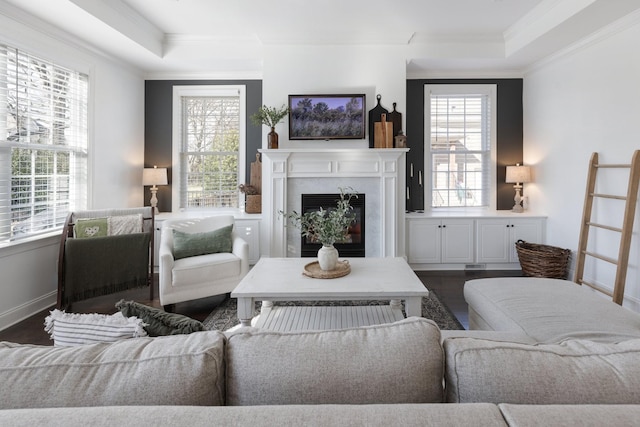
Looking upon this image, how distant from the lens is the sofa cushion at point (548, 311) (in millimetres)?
1630

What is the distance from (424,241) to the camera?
179 inches

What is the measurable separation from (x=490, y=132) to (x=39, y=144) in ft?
17.6

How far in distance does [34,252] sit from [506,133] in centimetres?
577

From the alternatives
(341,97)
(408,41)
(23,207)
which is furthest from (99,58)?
(408,41)

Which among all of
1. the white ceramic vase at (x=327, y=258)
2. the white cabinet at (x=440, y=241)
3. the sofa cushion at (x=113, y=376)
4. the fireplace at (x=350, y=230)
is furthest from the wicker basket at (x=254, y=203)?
the sofa cushion at (x=113, y=376)

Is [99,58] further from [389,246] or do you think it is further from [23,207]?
[389,246]

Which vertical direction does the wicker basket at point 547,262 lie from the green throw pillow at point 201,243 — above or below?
below

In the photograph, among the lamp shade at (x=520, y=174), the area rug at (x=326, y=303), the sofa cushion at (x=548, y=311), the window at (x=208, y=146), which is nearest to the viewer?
the sofa cushion at (x=548, y=311)

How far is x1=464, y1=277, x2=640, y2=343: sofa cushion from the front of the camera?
1.63 meters

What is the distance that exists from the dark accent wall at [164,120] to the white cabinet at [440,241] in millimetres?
2467

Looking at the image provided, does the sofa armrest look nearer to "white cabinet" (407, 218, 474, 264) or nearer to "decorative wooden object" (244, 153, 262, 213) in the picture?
"decorative wooden object" (244, 153, 262, 213)

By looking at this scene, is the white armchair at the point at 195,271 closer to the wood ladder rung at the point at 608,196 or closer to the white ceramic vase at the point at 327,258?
the white ceramic vase at the point at 327,258

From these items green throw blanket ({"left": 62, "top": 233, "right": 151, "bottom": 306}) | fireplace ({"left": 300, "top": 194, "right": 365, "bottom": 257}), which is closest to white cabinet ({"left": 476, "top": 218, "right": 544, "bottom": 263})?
fireplace ({"left": 300, "top": 194, "right": 365, "bottom": 257})

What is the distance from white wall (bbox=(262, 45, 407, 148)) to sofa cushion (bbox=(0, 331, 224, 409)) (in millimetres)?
4022
